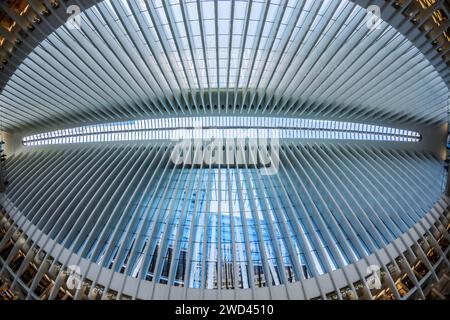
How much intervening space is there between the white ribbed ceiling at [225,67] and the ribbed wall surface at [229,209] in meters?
2.85

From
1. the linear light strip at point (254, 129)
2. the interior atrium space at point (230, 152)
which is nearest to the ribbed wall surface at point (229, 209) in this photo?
the interior atrium space at point (230, 152)

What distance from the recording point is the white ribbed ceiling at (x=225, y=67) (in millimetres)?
13883

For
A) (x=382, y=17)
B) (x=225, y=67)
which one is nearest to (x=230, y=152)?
(x=225, y=67)

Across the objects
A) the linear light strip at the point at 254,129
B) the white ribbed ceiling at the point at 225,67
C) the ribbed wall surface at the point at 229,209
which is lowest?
the ribbed wall surface at the point at 229,209

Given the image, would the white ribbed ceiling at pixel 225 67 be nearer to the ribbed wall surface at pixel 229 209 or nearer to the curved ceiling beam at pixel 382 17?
the curved ceiling beam at pixel 382 17

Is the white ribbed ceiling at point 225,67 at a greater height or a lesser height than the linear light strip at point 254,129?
greater

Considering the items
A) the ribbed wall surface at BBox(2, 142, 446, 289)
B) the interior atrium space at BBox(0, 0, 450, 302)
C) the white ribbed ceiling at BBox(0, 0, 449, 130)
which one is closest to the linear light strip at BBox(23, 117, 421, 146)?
the interior atrium space at BBox(0, 0, 450, 302)

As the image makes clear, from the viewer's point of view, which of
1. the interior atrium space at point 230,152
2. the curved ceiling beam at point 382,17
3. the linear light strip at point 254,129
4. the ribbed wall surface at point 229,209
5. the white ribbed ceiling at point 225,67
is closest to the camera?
the curved ceiling beam at point 382,17

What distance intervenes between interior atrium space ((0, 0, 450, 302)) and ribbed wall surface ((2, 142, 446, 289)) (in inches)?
3.5

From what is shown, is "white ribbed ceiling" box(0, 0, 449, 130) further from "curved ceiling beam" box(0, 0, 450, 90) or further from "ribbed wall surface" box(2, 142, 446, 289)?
"ribbed wall surface" box(2, 142, 446, 289)

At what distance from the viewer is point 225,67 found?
18719mm

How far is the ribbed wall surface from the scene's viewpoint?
47.2 ft

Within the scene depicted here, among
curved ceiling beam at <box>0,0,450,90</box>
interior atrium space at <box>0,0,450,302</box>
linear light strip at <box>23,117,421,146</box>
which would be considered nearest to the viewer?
curved ceiling beam at <box>0,0,450,90</box>
